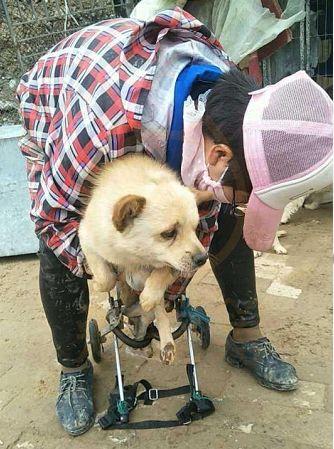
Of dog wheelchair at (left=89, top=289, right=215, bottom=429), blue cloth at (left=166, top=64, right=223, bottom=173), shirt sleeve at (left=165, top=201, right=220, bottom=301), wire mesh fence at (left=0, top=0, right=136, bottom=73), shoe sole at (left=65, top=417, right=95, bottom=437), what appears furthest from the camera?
wire mesh fence at (left=0, top=0, right=136, bottom=73)

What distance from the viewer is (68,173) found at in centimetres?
211

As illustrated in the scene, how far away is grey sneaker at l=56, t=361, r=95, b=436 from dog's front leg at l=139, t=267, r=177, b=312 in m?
0.75

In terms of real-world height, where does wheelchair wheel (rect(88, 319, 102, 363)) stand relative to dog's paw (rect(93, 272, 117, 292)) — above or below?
below

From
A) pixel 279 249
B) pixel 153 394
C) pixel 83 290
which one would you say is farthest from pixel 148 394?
pixel 279 249

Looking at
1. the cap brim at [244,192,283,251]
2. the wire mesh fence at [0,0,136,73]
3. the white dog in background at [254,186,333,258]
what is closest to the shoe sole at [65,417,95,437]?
the cap brim at [244,192,283,251]

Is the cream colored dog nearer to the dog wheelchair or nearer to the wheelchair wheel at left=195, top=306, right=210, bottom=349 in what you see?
the dog wheelchair

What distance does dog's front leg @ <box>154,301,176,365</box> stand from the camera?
2.16m

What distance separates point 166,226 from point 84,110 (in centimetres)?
52

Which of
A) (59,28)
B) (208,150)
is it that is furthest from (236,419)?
(59,28)

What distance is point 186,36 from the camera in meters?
2.11

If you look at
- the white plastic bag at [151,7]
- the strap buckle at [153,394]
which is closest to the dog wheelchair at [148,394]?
the strap buckle at [153,394]

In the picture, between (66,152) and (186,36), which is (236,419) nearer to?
(66,152)

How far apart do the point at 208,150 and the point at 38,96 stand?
2.65ft

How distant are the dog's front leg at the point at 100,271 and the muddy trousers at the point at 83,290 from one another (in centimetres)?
33
